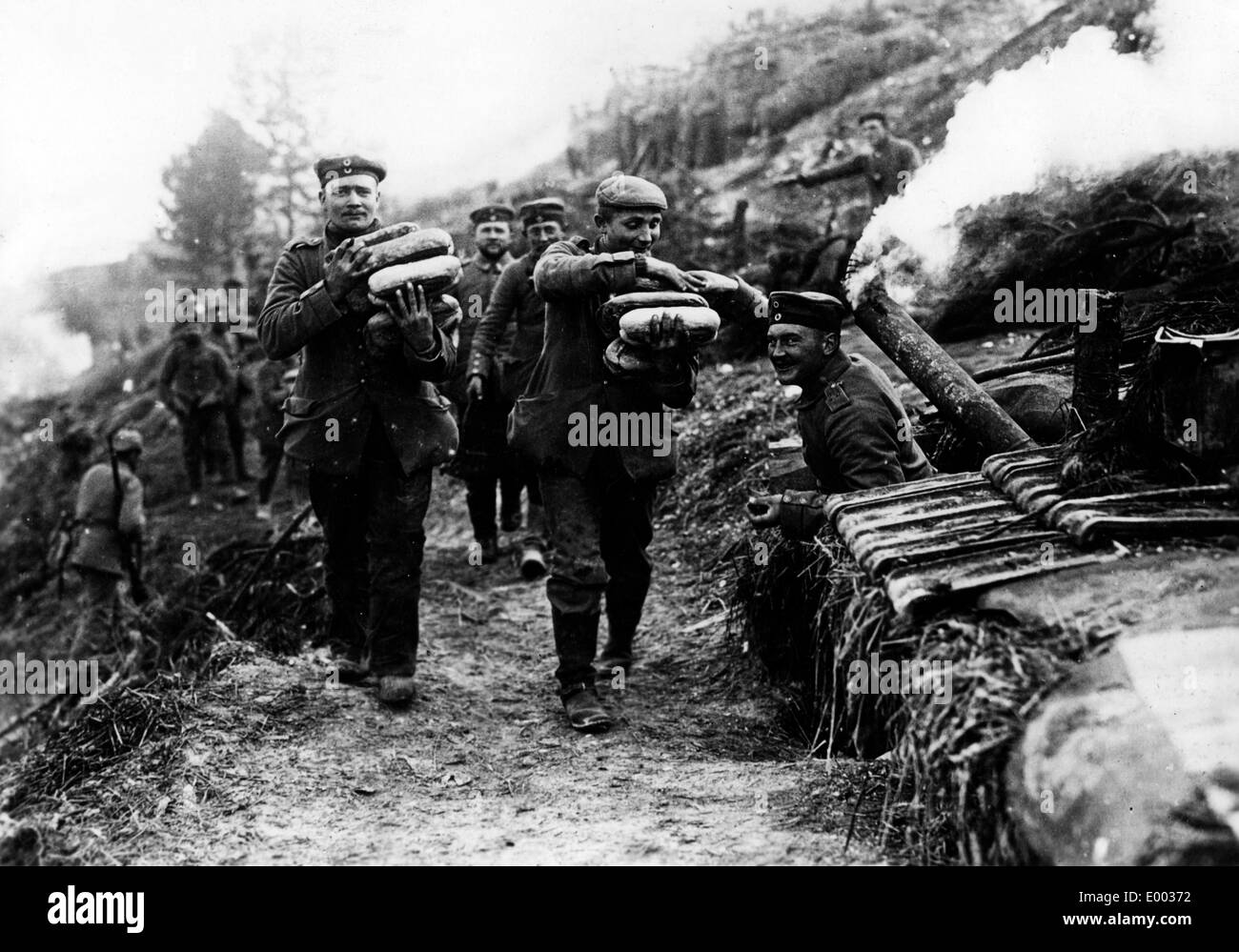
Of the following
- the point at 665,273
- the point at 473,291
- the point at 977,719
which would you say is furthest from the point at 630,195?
the point at 473,291

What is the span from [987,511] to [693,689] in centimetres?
225

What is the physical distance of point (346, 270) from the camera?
4.61 meters

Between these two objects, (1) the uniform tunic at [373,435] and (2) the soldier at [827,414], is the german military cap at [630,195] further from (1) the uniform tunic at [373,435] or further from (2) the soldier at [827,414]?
(1) the uniform tunic at [373,435]

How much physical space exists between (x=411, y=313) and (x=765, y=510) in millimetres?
1715

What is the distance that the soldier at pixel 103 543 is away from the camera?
9148mm

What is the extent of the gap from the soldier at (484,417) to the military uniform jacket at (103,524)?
10.5 feet

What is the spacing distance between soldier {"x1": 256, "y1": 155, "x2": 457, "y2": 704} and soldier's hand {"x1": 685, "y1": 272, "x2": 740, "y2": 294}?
116 cm

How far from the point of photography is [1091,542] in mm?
3000

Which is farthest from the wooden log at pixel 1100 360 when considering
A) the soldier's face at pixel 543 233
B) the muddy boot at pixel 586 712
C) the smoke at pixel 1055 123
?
the soldier's face at pixel 543 233

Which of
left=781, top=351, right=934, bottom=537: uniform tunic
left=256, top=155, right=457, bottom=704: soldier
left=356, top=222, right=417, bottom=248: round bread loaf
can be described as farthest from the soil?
left=356, top=222, right=417, bottom=248: round bread loaf

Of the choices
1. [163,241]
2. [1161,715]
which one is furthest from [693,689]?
[163,241]

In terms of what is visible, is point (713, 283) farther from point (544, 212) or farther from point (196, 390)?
point (196, 390)

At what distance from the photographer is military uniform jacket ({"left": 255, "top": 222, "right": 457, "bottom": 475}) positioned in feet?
16.1
